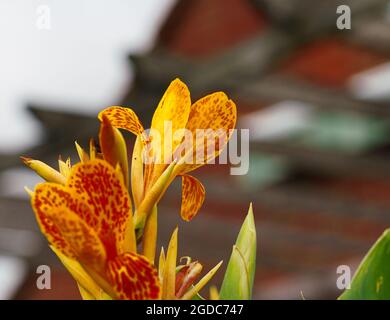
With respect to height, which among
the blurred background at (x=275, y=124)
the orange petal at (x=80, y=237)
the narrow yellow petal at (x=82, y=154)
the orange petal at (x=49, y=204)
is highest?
the blurred background at (x=275, y=124)

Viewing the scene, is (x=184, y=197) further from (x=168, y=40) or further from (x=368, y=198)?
(x=368, y=198)

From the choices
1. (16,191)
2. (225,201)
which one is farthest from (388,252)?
(225,201)

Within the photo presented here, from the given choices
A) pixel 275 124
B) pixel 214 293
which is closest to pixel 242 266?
pixel 214 293

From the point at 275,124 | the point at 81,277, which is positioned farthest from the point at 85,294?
the point at 275,124

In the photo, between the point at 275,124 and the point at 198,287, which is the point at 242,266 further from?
the point at 275,124

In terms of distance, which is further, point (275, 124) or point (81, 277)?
point (275, 124)
